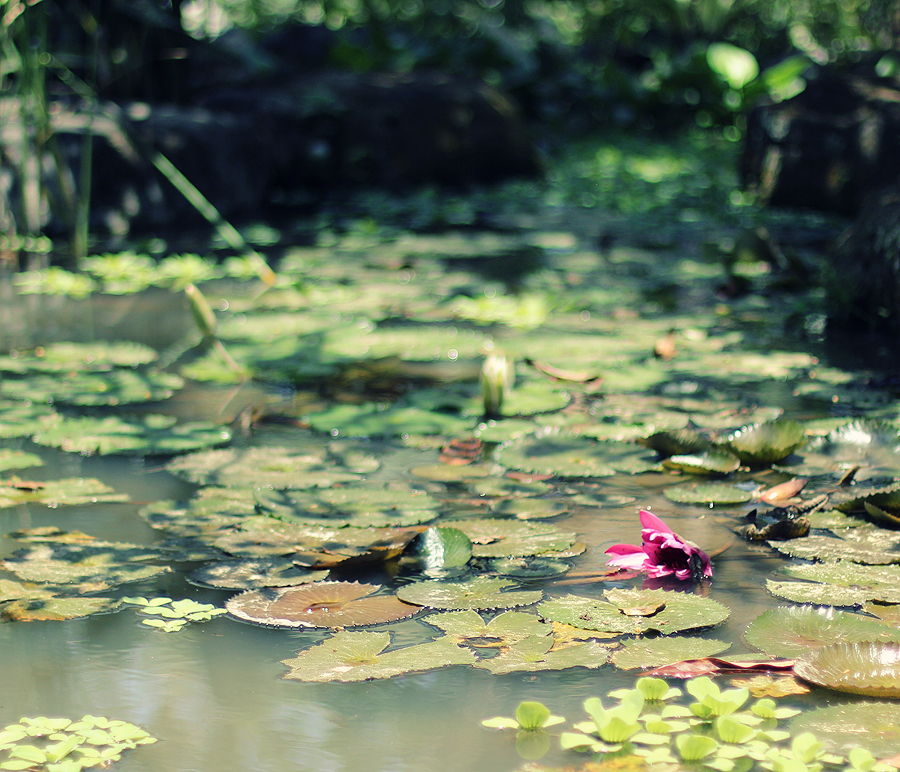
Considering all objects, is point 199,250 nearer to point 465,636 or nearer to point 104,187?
point 104,187

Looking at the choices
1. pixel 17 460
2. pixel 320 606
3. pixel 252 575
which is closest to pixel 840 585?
pixel 320 606

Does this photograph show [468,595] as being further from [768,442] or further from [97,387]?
[97,387]

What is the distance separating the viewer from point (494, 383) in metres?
1.92

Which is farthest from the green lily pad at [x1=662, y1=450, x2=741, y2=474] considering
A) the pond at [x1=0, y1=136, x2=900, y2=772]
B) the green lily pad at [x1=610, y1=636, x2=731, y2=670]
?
the green lily pad at [x1=610, y1=636, x2=731, y2=670]

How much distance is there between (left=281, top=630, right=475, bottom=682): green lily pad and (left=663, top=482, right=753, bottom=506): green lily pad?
559 mm

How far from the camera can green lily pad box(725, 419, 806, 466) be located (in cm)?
165

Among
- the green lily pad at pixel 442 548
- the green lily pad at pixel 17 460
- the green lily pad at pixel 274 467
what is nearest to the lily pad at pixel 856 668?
the green lily pad at pixel 442 548

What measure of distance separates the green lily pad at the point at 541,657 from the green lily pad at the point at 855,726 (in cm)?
22

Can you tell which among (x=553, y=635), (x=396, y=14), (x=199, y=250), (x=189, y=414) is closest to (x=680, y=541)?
(x=553, y=635)

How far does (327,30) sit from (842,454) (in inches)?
349

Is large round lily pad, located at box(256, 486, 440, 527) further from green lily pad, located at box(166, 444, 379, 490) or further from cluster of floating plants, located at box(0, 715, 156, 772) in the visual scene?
cluster of floating plants, located at box(0, 715, 156, 772)

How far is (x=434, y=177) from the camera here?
608 centimetres

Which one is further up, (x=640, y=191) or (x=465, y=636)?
(x=640, y=191)

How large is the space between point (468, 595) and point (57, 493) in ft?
2.43
